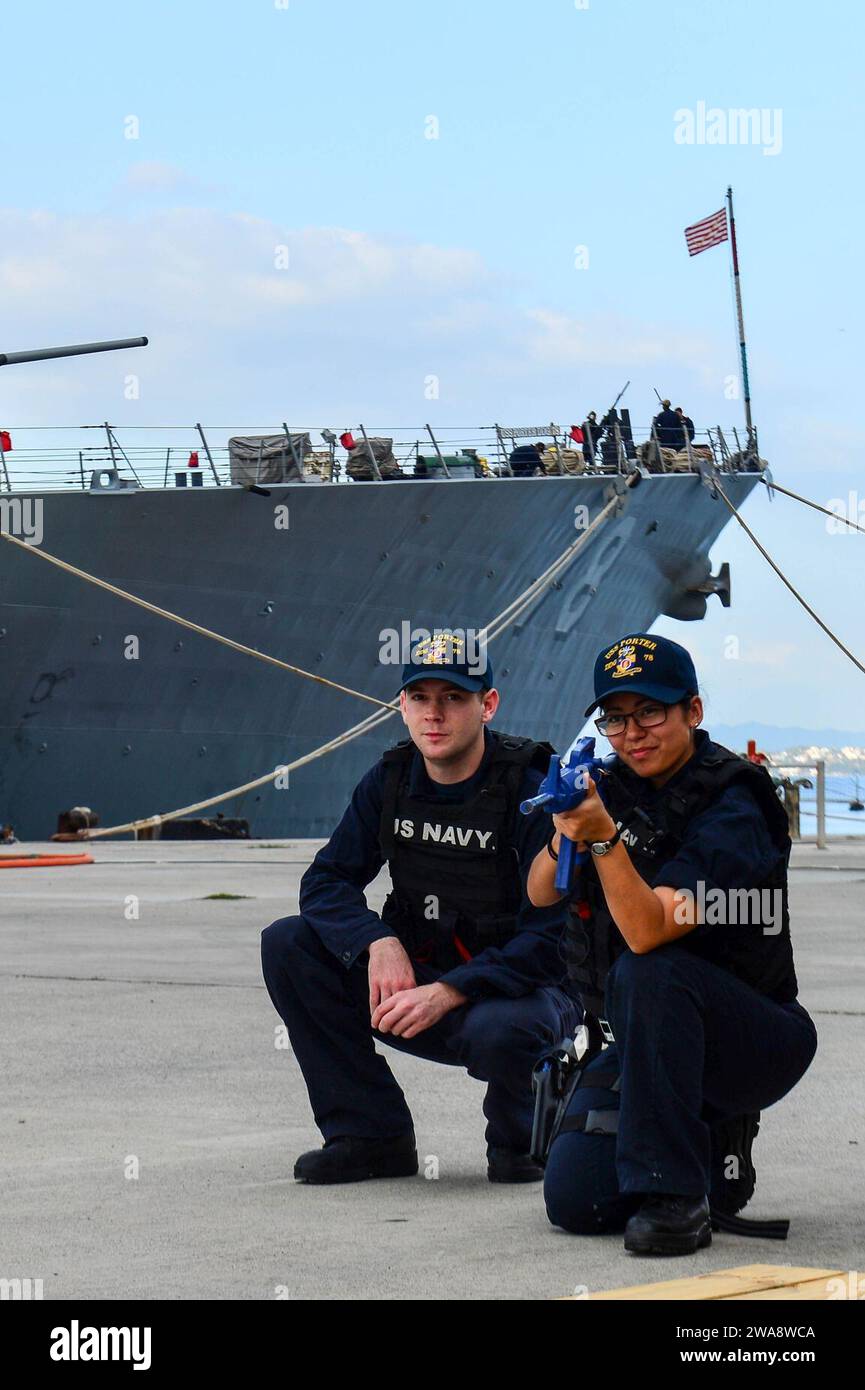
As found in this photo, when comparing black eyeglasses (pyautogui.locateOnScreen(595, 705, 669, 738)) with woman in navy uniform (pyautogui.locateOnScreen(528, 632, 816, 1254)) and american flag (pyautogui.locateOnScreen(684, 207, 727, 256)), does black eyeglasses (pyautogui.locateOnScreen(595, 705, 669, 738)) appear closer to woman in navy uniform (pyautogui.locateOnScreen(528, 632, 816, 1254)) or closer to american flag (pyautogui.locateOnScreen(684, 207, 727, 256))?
woman in navy uniform (pyautogui.locateOnScreen(528, 632, 816, 1254))

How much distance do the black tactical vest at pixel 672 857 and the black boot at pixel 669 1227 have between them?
0.46 metres

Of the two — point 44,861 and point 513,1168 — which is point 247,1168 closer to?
point 513,1168

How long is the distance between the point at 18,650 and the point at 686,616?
13898 mm

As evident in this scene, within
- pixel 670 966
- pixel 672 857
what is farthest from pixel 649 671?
pixel 670 966

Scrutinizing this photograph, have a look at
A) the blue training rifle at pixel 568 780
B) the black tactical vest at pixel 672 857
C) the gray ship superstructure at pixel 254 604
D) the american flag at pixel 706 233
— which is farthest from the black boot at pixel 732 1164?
the american flag at pixel 706 233

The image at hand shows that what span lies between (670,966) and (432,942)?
3.44 ft

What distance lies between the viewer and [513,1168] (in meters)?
4.41

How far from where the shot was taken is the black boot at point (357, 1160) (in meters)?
4.43

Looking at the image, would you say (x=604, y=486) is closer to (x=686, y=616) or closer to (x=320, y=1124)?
(x=686, y=616)

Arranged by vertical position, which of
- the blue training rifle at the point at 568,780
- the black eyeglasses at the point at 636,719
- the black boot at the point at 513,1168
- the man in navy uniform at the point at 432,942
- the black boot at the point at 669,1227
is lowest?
the black boot at the point at 513,1168

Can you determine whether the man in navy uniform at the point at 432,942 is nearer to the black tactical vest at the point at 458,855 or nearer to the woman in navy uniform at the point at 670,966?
the black tactical vest at the point at 458,855

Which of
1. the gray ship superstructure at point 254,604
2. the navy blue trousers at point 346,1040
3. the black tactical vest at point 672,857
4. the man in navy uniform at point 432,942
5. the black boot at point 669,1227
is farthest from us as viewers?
the gray ship superstructure at point 254,604

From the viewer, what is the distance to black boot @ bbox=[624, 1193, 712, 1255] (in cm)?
353
